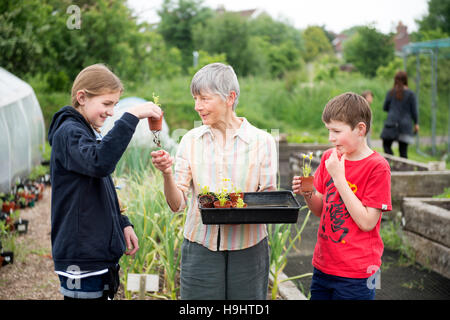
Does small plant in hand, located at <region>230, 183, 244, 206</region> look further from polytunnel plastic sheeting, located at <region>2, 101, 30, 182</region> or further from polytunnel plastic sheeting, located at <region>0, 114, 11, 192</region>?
polytunnel plastic sheeting, located at <region>2, 101, 30, 182</region>

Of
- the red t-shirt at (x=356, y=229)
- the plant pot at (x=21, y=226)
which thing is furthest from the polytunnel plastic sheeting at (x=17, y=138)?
the red t-shirt at (x=356, y=229)

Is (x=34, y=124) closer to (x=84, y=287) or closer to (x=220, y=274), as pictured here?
(x=84, y=287)

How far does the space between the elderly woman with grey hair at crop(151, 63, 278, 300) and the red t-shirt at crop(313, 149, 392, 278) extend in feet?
0.88

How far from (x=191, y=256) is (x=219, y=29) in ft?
72.5

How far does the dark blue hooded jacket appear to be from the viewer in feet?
5.69

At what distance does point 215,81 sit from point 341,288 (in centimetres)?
97

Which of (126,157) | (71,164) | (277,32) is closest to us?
(71,164)

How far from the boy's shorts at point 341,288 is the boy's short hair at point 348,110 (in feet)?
2.05

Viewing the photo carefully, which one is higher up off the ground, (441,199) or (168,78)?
(168,78)

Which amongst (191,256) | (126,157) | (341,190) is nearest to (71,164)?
(191,256)

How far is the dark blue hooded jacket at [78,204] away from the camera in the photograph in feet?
5.69

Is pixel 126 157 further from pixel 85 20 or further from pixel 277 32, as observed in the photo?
pixel 277 32

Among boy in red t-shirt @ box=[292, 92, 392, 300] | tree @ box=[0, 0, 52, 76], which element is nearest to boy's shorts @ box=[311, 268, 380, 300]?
boy in red t-shirt @ box=[292, 92, 392, 300]
